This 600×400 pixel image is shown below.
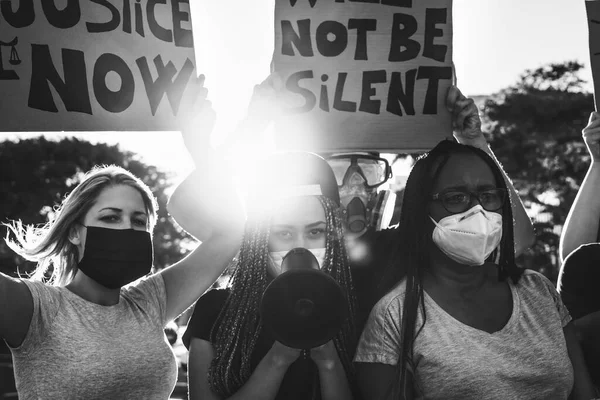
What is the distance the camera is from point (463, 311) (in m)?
3.03

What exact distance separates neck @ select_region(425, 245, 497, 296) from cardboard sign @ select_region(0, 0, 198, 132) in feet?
4.90

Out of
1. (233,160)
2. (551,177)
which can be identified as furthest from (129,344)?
(551,177)

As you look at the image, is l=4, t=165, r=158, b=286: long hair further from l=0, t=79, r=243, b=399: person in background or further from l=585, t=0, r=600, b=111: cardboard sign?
l=585, t=0, r=600, b=111: cardboard sign

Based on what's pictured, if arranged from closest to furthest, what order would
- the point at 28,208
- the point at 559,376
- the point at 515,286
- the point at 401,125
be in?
the point at 559,376, the point at 515,286, the point at 401,125, the point at 28,208

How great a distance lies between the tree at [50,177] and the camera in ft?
113

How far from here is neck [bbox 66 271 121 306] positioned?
3.40 m

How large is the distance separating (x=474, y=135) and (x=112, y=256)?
185 centimetres

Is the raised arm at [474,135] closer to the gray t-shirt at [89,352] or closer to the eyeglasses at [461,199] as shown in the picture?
the eyeglasses at [461,199]

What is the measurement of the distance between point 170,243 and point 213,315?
37221 mm

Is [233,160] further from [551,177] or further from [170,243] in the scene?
[170,243]

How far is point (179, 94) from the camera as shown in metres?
3.77

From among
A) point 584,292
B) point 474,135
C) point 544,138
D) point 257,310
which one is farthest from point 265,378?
point 544,138

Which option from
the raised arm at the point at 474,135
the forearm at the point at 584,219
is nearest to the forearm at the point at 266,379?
the raised arm at the point at 474,135

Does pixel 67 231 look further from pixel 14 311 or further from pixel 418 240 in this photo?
pixel 418 240
